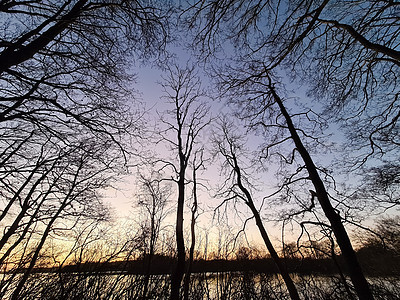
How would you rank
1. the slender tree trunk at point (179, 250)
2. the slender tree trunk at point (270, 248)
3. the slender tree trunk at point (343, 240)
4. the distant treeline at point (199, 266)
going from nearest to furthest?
the distant treeline at point (199, 266) < the slender tree trunk at point (343, 240) < the slender tree trunk at point (179, 250) < the slender tree trunk at point (270, 248)

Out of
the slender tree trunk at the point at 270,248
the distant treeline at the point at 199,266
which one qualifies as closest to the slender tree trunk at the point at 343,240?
the distant treeline at the point at 199,266

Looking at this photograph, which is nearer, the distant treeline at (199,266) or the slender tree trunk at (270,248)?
the distant treeline at (199,266)

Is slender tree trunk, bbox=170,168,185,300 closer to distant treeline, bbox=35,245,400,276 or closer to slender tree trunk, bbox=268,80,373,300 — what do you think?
distant treeline, bbox=35,245,400,276

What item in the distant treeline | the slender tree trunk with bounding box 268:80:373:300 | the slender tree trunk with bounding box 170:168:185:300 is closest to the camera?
the distant treeline

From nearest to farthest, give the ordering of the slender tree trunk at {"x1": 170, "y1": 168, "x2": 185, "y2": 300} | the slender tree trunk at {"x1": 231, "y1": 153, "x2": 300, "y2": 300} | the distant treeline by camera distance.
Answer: the distant treeline → the slender tree trunk at {"x1": 170, "y1": 168, "x2": 185, "y2": 300} → the slender tree trunk at {"x1": 231, "y1": 153, "x2": 300, "y2": 300}

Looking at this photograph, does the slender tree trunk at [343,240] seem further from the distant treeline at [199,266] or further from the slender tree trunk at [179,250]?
the slender tree trunk at [179,250]

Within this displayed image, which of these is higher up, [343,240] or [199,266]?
[343,240]

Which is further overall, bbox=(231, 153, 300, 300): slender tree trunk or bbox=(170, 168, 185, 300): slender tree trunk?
bbox=(231, 153, 300, 300): slender tree trunk

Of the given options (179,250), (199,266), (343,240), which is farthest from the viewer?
(179,250)

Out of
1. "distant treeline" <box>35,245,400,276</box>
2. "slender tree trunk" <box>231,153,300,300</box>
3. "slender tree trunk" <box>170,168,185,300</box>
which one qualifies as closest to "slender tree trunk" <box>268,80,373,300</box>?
"distant treeline" <box>35,245,400,276</box>

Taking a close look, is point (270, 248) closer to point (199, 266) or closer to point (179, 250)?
point (179, 250)

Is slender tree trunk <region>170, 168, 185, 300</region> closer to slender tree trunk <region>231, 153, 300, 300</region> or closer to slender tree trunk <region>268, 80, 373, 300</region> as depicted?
slender tree trunk <region>231, 153, 300, 300</region>

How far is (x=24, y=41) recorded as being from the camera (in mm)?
3129

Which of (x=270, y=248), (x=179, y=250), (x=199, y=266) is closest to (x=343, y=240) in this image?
(x=199, y=266)
